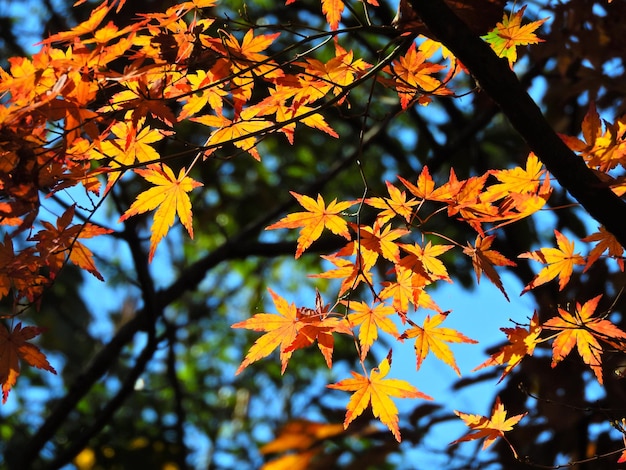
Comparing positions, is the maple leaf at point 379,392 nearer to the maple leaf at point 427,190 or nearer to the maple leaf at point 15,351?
the maple leaf at point 427,190

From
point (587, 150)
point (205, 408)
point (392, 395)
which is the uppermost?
point (205, 408)

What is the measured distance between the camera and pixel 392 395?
1019 millimetres

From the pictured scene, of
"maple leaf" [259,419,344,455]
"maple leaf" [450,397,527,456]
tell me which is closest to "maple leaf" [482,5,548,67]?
"maple leaf" [450,397,527,456]

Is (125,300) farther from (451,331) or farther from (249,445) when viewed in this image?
(451,331)

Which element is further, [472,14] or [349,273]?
[349,273]

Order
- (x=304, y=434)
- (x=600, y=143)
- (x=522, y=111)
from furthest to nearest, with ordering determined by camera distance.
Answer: (x=304, y=434) → (x=600, y=143) → (x=522, y=111)

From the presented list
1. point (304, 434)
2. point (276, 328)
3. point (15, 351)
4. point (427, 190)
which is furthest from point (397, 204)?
point (304, 434)

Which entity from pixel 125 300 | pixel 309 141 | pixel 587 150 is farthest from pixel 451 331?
pixel 125 300

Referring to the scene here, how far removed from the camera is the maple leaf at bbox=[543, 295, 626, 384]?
96 centimetres

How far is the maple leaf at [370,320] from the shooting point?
1.02 meters

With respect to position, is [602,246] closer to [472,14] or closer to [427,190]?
[427,190]

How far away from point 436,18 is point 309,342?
45cm

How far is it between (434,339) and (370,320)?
0.32 ft

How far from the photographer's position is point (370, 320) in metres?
1.04
